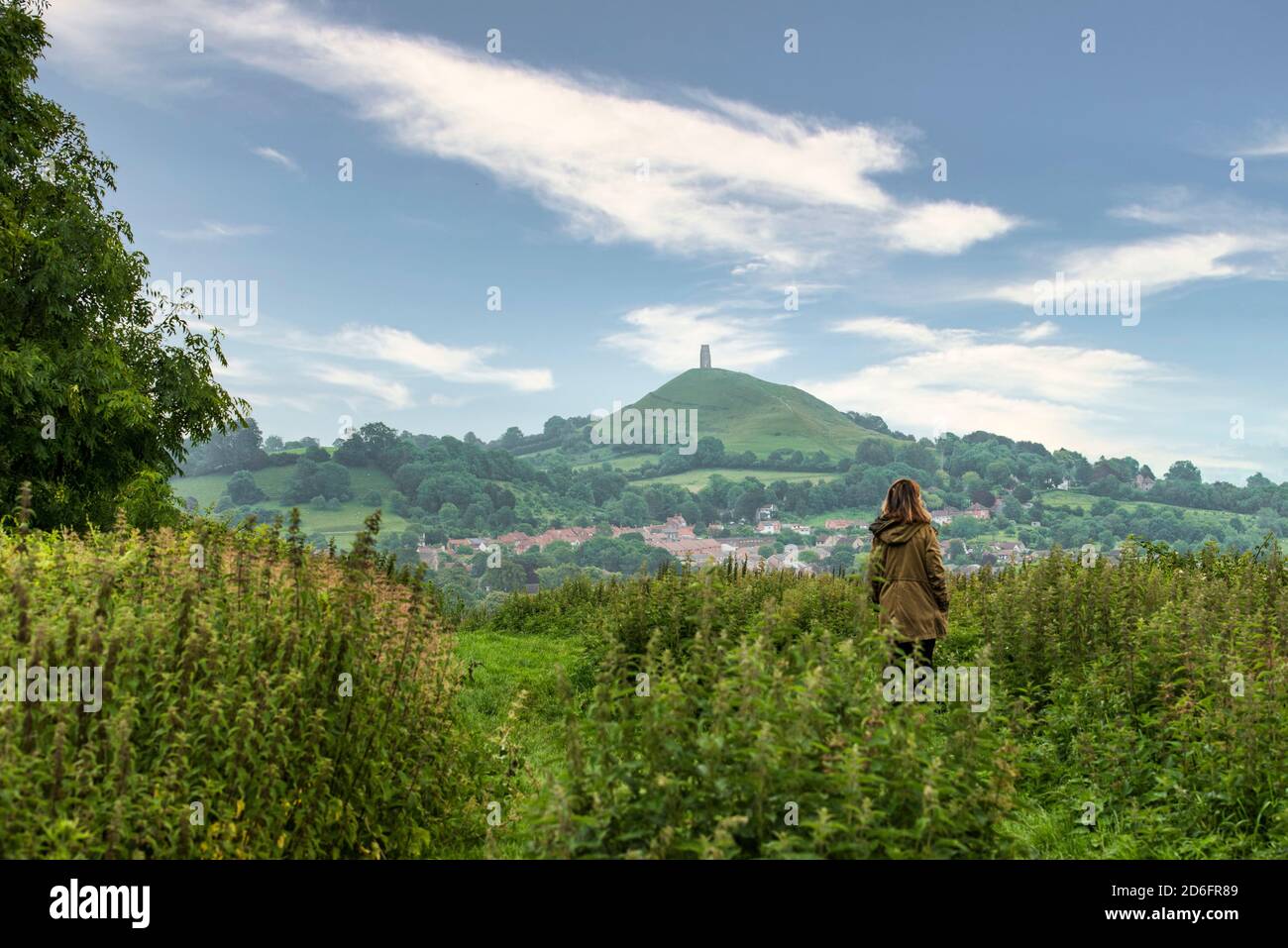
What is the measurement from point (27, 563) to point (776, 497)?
110430 mm

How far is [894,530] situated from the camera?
33.3 feet

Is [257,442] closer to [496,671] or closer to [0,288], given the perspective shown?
[0,288]

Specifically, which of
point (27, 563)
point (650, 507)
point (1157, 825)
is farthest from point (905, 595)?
point (650, 507)

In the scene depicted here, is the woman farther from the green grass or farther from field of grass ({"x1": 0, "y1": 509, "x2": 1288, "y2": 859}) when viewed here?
the green grass

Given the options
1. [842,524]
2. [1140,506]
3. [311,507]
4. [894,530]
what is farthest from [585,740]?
[842,524]

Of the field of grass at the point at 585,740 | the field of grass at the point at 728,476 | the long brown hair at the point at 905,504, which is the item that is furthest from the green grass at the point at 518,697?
the field of grass at the point at 728,476

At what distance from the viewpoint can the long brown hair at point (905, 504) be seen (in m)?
10.1

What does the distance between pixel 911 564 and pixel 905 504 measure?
68 centimetres

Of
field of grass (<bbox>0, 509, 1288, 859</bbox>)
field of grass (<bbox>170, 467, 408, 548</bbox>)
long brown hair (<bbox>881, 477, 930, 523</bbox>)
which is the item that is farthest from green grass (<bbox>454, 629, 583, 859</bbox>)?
field of grass (<bbox>170, 467, 408, 548</bbox>)

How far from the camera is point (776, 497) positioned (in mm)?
115312

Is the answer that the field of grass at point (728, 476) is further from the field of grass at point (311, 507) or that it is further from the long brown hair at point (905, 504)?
the long brown hair at point (905, 504)

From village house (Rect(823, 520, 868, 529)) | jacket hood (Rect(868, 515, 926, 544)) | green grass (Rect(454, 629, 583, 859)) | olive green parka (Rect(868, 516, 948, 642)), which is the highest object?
jacket hood (Rect(868, 515, 926, 544))

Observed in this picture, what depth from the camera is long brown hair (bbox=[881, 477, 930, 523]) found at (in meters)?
10.1

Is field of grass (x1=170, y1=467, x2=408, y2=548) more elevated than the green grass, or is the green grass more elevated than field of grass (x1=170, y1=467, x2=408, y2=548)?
field of grass (x1=170, y1=467, x2=408, y2=548)
